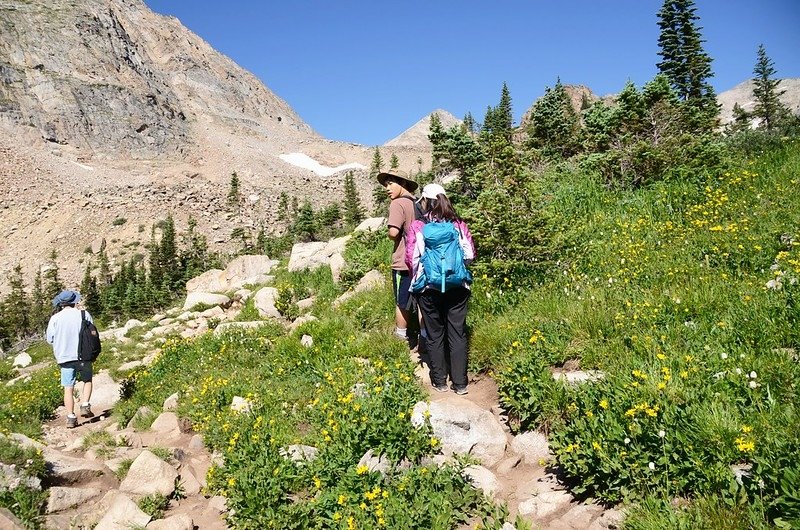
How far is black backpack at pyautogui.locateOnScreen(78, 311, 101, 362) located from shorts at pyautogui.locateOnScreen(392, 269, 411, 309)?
567cm

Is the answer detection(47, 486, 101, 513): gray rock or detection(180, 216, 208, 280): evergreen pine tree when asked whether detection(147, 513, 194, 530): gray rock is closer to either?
detection(47, 486, 101, 513): gray rock

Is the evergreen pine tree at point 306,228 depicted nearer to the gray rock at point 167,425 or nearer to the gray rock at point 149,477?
the gray rock at point 167,425

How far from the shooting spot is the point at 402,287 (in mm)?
6832

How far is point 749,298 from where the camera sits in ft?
16.0

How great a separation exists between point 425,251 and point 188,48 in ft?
480

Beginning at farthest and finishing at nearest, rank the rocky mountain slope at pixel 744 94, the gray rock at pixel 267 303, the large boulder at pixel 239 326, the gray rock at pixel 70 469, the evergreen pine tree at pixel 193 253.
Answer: the rocky mountain slope at pixel 744 94 < the evergreen pine tree at pixel 193 253 < the gray rock at pixel 267 303 < the large boulder at pixel 239 326 < the gray rock at pixel 70 469

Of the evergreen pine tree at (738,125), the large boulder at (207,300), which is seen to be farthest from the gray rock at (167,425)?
the evergreen pine tree at (738,125)

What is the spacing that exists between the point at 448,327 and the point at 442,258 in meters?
0.87

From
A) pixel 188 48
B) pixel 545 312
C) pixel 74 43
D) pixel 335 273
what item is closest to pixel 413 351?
pixel 545 312

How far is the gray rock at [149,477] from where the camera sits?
5004 mm

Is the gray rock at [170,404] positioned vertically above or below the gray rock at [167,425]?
above

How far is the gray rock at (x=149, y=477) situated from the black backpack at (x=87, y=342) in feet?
13.5

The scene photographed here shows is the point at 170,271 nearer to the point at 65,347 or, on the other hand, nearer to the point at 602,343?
the point at 65,347

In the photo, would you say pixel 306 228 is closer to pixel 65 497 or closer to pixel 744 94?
pixel 65 497
